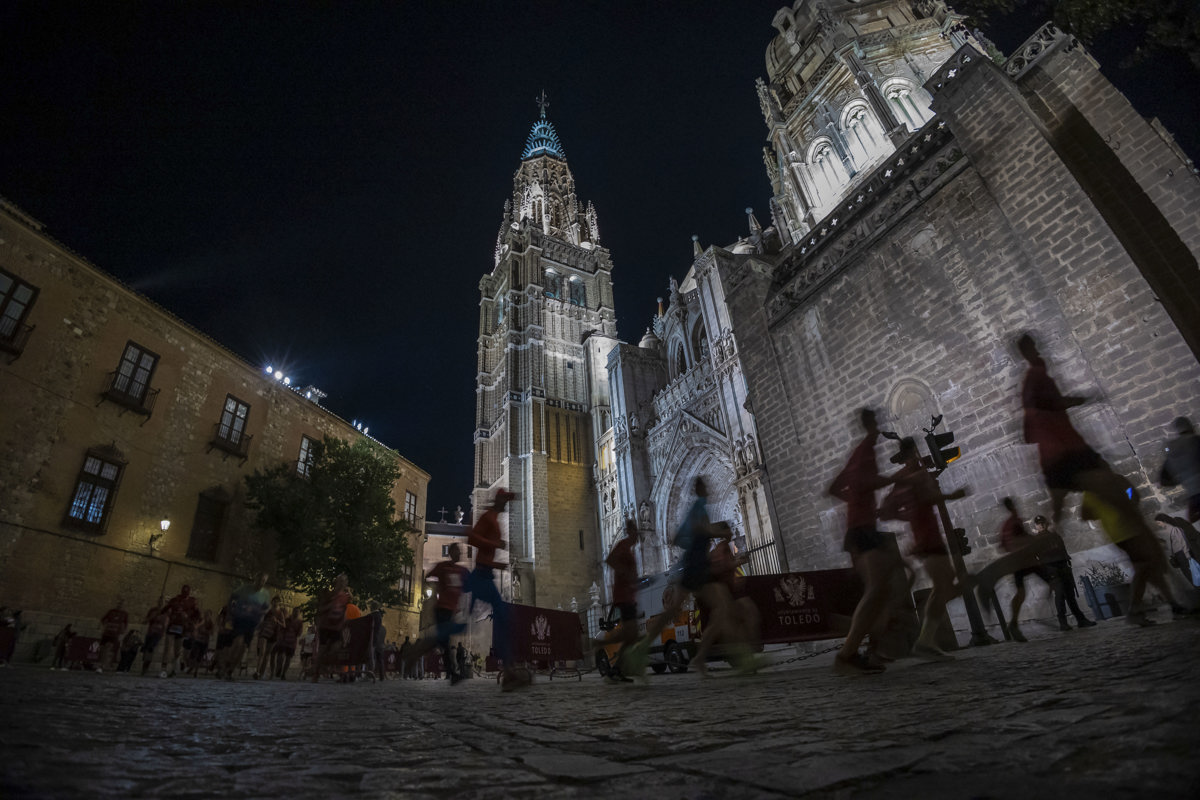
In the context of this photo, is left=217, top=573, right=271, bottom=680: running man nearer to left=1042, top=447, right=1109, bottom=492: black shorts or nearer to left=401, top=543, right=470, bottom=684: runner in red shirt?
left=401, top=543, right=470, bottom=684: runner in red shirt

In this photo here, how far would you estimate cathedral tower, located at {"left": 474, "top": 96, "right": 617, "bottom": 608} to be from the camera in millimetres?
32906

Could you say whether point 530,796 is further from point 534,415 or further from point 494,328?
point 494,328

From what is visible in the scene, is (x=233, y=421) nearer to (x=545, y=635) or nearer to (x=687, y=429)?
(x=545, y=635)

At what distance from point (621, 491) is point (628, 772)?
2870 cm

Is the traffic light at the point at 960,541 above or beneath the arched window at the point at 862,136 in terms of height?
beneath

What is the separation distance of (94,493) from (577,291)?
36251mm

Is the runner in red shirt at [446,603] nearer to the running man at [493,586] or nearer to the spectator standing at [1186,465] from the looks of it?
the running man at [493,586]

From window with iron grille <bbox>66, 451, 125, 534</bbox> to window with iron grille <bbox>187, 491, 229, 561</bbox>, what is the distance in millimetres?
2232

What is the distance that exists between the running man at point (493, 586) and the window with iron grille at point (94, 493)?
42.5 feet

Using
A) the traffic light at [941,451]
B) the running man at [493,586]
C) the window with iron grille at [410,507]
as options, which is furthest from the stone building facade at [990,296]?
the window with iron grille at [410,507]

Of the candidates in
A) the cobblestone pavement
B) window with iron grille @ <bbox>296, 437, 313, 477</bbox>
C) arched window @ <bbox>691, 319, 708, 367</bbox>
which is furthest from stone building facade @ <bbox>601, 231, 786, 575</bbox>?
window with iron grille @ <bbox>296, 437, 313, 477</bbox>

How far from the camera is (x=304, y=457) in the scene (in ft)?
65.0

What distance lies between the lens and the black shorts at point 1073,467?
4164mm

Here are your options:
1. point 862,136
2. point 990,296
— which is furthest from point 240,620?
point 862,136
